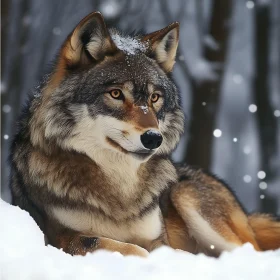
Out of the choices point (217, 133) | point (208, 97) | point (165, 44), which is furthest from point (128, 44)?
point (217, 133)

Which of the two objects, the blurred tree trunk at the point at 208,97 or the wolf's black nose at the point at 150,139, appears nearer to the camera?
the wolf's black nose at the point at 150,139

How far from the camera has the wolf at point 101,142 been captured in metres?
2.90

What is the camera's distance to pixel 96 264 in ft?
7.70

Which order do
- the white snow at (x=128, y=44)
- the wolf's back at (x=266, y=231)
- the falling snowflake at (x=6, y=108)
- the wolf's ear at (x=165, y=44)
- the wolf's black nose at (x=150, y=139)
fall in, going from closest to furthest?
the wolf's black nose at (x=150, y=139) < the white snow at (x=128, y=44) < the wolf's ear at (x=165, y=44) < the wolf's back at (x=266, y=231) < the falling snowflake at (x=6, y=108)

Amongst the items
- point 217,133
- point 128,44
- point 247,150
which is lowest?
point 247,150

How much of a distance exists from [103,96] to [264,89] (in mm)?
3132

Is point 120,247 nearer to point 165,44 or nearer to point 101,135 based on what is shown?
point 101,135

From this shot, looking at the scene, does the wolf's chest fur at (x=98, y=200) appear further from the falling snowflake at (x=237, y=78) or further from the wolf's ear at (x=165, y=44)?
the falling snowflake at (x=237, y=78)

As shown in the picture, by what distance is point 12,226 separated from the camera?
240 centimetres

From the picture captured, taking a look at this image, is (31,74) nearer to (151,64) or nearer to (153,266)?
(151,64)

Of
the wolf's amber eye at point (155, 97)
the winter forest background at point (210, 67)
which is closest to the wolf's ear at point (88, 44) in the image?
the wolf's amber eye at point (155, 97)

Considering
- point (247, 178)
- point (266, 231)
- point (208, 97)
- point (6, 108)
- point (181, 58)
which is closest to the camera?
point (266, 231)

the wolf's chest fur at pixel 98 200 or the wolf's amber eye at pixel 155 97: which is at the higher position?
the wolf's amber eye at pixel 155 97

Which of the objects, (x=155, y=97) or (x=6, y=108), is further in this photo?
(x=6, y=108)
